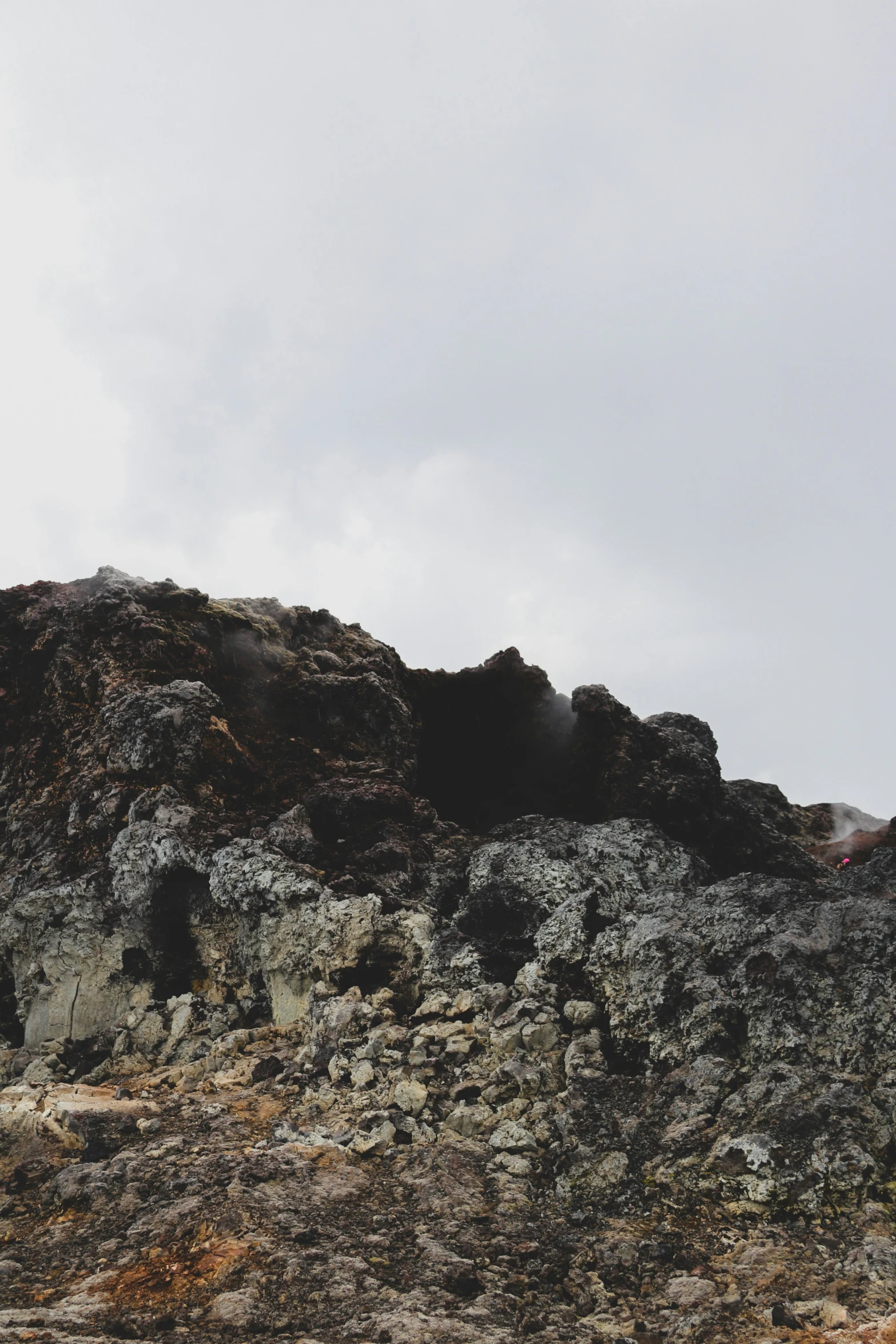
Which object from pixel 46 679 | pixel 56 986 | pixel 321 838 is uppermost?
pixel 46 679

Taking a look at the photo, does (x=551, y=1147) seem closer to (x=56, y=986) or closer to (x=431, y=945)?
(x=431, y=945)

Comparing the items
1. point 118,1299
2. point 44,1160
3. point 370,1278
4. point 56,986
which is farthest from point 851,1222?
point 56,986

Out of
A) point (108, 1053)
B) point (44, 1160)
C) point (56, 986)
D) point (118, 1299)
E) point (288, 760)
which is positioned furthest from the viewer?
point (288, 760)

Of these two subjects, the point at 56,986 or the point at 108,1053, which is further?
the point at 56,986

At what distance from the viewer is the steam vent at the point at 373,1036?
22.7 ft

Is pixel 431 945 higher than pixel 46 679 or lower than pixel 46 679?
lower

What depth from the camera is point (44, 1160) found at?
10.0 m

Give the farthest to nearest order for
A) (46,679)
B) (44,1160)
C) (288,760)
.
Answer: (46,679) < (288,760) < (44,1160)

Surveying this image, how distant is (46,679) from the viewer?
21344mm

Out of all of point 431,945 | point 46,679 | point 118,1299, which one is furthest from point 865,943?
point 46,679

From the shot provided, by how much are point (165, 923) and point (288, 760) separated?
548cm

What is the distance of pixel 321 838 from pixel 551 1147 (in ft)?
29.7

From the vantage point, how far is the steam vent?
22.7 feet

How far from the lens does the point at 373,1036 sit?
464 inches
